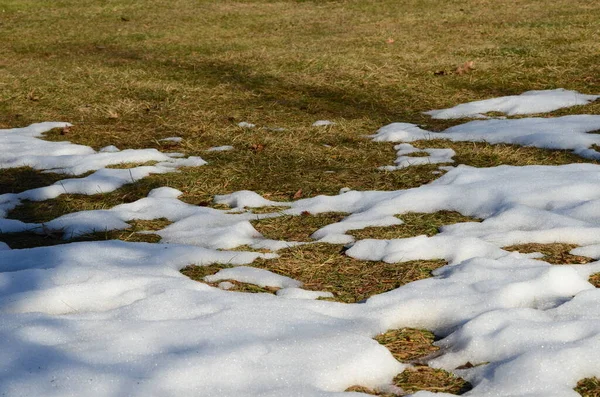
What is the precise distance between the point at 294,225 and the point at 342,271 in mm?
768

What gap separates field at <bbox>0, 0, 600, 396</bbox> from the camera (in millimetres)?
2756

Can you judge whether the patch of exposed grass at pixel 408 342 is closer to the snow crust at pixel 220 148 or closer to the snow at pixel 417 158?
the snow at pixel 417 158

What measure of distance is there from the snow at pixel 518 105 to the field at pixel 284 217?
141 mm

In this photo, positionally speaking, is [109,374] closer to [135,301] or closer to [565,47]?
[135,301]

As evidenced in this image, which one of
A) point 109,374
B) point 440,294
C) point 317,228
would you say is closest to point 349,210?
point 317,228

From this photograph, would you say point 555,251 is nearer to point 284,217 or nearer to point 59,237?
point 284,217

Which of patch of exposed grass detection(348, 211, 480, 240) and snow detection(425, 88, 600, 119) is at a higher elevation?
patch of exposed grass detection(348, 211, 480, 240)

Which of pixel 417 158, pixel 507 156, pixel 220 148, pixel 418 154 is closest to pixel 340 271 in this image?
pixel 417 158

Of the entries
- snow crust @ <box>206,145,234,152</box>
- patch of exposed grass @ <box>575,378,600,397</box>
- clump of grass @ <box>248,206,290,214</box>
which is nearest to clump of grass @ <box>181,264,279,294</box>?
clump of grass @ <box>248,206,290,214</box>

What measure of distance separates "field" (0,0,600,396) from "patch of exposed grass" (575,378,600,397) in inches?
0.4

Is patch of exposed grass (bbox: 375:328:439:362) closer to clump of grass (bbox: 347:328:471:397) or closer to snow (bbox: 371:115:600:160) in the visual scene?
clump of grass (bbox: 347:328:471:397)

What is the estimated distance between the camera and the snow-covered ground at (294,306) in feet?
8.69

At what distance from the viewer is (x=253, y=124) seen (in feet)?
23.1

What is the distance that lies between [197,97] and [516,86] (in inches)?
136
